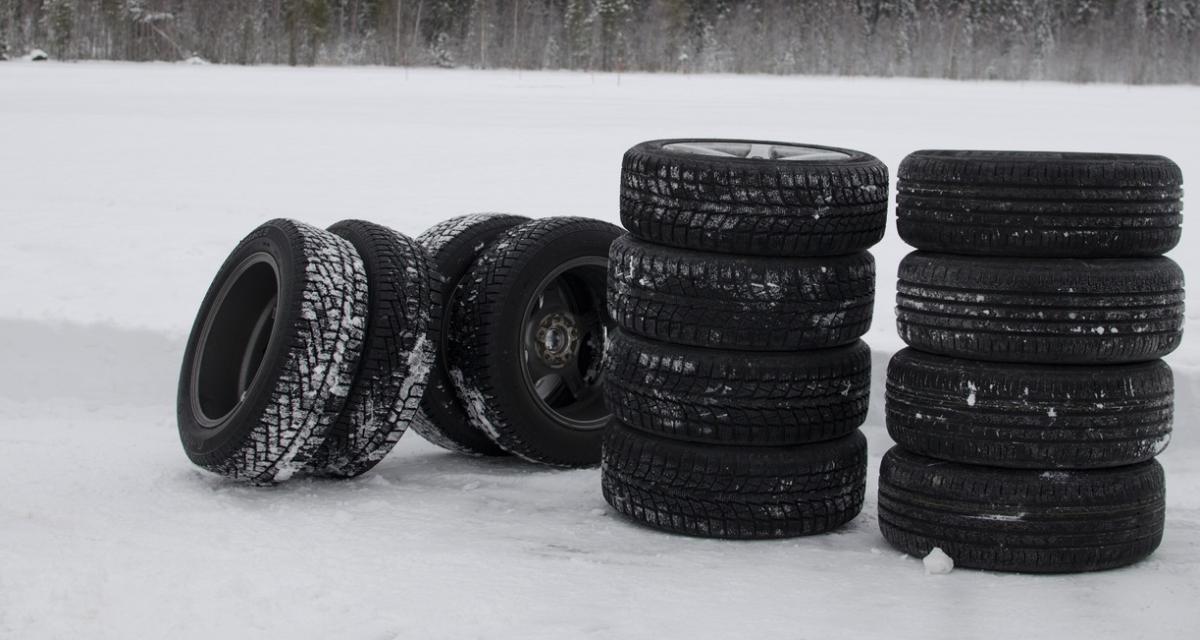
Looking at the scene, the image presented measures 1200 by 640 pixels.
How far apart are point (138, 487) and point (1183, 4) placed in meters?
36.1

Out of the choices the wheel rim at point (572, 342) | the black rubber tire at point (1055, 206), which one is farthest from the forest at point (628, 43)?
the black rubber tire at point (1055, 206)

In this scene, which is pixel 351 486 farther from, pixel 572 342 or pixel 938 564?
pixel 938 564

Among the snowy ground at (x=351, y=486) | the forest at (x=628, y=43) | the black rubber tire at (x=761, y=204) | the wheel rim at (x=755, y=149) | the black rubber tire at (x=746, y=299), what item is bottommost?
the snowy ground at (x=351, y=486)

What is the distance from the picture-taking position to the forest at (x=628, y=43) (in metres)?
27.4

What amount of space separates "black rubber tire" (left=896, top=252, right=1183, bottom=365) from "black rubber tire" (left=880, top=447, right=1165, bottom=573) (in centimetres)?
41

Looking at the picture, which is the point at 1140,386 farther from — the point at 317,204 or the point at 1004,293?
the point at 317,204

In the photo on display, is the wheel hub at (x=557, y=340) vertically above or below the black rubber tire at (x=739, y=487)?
above

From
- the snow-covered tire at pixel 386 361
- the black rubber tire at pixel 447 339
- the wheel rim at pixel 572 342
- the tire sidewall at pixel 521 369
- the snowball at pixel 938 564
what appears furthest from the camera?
the wheel rim at pixel 572 342

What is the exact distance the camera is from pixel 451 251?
6359 mm

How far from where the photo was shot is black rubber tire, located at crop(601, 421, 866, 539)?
5141 millimetres

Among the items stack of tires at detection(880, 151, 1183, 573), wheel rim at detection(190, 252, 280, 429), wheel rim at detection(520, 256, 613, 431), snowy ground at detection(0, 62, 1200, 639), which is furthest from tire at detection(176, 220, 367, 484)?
stack of tires at detection(880, 151, 1183, 573)

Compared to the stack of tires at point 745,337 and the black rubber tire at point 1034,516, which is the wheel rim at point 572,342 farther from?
the black rubber tire at point 1034,516

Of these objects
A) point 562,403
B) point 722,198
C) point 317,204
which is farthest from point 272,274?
point 317,204

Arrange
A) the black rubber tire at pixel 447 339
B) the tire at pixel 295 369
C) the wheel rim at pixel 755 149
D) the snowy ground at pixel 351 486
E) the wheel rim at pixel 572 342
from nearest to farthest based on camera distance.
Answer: the snowy ground at pixel 351 486, the tire at pixel 295 369, the wheel rim at pixel 755 149, the black rubber tire at pixel 447 339, the wheel rim at pixel 572 342
